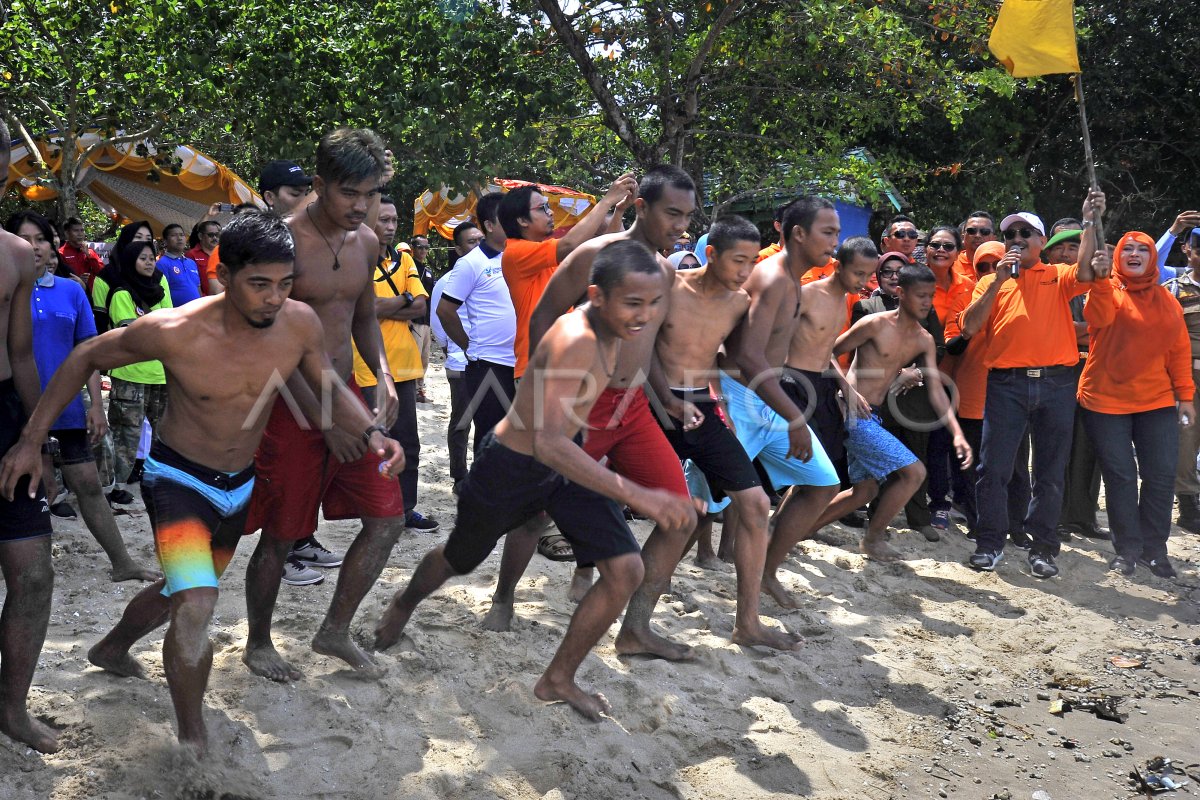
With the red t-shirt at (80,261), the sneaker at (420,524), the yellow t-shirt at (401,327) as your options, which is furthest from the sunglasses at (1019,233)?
the red t-shirt at (80,261)

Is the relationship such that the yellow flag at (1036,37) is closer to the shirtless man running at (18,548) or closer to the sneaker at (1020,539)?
the sneaker at (1020,539)

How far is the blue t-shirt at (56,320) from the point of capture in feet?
17.4

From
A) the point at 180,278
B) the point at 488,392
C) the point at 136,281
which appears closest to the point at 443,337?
the point at 488,392

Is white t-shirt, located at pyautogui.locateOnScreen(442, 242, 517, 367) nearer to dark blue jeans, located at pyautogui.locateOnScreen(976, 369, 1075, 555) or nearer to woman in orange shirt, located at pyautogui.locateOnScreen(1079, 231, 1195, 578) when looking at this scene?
dark blue jeans, located at pyautogui.locateOnScreen(976, 369, 1075, 555)

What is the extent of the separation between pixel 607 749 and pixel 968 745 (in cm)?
153

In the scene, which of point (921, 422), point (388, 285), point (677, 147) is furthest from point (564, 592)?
point (677, 147)

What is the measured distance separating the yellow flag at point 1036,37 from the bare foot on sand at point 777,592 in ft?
12.7

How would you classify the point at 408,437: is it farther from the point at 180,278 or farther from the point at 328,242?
the point at 180,278

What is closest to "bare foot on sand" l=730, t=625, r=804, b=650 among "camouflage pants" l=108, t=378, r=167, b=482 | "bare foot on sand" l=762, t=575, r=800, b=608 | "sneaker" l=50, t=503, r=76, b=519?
"bare foot on sand" l=762, t=575, r=800, b=608

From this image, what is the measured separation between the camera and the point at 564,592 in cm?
534

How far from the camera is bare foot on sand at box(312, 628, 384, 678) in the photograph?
4180 mm

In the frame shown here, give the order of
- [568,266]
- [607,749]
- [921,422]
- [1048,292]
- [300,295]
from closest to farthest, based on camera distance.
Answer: [607,749]
[300,295]
[568,266]
[1048,292]
[921,422]

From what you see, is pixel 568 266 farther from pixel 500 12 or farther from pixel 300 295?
pixel 500 12

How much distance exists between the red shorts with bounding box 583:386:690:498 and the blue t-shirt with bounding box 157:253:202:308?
4175 mm
